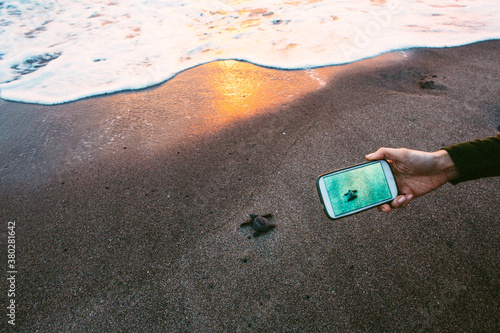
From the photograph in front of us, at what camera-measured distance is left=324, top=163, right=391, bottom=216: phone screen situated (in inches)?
69.7

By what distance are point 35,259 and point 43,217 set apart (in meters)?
0.47

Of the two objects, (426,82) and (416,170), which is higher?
(426,82)

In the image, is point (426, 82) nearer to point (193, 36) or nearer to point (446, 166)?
point (446, 166)

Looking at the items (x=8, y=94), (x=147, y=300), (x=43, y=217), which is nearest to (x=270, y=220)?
(x=147, y=300)

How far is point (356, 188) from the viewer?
1.82 metres

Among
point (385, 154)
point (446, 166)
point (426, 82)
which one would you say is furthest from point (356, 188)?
point (426, 82)

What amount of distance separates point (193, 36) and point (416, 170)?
6.09 metres

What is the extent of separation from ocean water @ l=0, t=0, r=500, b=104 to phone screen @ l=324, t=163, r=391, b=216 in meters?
3.26

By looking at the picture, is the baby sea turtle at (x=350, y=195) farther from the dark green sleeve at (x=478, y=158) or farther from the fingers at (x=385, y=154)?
the dark green sleeve at (x=478, y=158)

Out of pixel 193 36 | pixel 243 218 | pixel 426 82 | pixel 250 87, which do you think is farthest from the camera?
pixel 193 36

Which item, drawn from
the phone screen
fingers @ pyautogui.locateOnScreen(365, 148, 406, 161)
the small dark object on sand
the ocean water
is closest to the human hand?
fingers @ pyautogui.locateOnScreen(365, 148, 406, 161)

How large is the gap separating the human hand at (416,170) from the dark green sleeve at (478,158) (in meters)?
0.06

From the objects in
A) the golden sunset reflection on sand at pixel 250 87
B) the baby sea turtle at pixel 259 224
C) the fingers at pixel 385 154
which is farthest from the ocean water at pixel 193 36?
the baby sea turtle at pixel 259 224

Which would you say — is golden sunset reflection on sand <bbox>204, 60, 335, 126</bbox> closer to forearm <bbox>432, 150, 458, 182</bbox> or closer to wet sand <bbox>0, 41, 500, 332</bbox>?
wet sand <bbox>0, 41, 500, 332</bbox>
